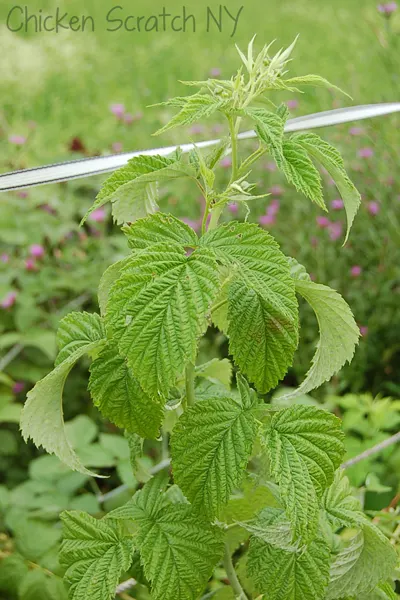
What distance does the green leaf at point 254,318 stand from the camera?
728mm

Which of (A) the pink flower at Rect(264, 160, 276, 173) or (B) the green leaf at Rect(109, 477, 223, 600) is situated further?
(A) the pink flower at Rect(264, 160, 276, 173)

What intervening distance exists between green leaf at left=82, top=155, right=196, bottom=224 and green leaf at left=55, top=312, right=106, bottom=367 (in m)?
0.12

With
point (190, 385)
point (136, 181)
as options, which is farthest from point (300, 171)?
point (190, 385)

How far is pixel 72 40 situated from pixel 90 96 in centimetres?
68

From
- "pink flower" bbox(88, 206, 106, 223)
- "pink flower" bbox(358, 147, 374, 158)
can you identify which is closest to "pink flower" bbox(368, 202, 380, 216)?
Result: "pink flower" bbox(358, 147, 374, 158)

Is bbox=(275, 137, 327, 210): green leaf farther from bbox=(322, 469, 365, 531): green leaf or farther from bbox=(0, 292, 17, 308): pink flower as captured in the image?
bbox=(0, 292, 17, 308): pink flower

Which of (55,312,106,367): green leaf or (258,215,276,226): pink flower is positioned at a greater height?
(55,312,106,367): green leaf

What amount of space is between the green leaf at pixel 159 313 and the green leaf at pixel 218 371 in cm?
30

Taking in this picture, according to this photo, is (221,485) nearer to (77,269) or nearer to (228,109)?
(228,109)

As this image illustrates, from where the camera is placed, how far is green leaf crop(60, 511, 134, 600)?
813 millimetres

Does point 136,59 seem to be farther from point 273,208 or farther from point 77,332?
point 77,332

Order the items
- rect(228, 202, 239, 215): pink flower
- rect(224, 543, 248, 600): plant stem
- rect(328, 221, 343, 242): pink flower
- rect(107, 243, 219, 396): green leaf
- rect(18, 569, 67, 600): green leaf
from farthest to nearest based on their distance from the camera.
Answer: rect(228, 202, 239, 215): pink flower < rect(328, 221, 343, 242): pink flower < rect(18, 569, 67, 600): green leaf < rect(224, 543, 248, 600): plant stem < rect(107, 243, 219, 396): green leaf

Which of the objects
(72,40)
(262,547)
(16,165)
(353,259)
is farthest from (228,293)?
(72,40)

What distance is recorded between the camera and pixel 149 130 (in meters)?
3.68
